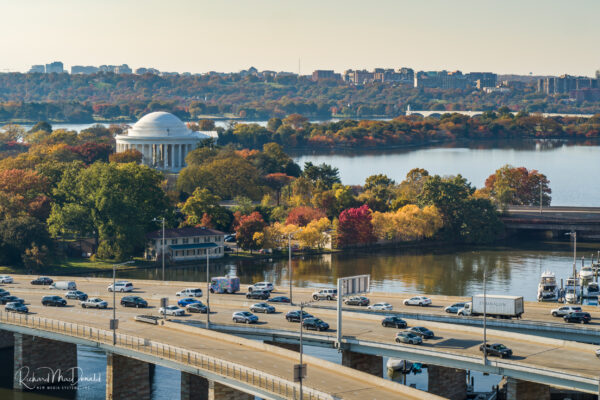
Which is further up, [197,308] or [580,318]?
[580,318]

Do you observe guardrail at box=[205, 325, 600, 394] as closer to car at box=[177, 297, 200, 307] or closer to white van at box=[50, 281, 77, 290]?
car at box=[177, 297, 200, 307]

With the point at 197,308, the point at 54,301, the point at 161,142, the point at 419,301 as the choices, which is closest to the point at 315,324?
the point at 197,308

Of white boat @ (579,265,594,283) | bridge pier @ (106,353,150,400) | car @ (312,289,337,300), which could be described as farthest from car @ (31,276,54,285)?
white boat @ (579,265,594,283)


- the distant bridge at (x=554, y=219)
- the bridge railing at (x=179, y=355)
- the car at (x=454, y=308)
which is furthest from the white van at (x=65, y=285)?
the distant bridge at (x=554, y=219)

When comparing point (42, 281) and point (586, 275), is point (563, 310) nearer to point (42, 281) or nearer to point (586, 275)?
point (586, 275)

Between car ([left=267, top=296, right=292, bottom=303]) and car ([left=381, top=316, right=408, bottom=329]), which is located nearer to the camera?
car ([left=381, top=316, right=408, bottom=329])
